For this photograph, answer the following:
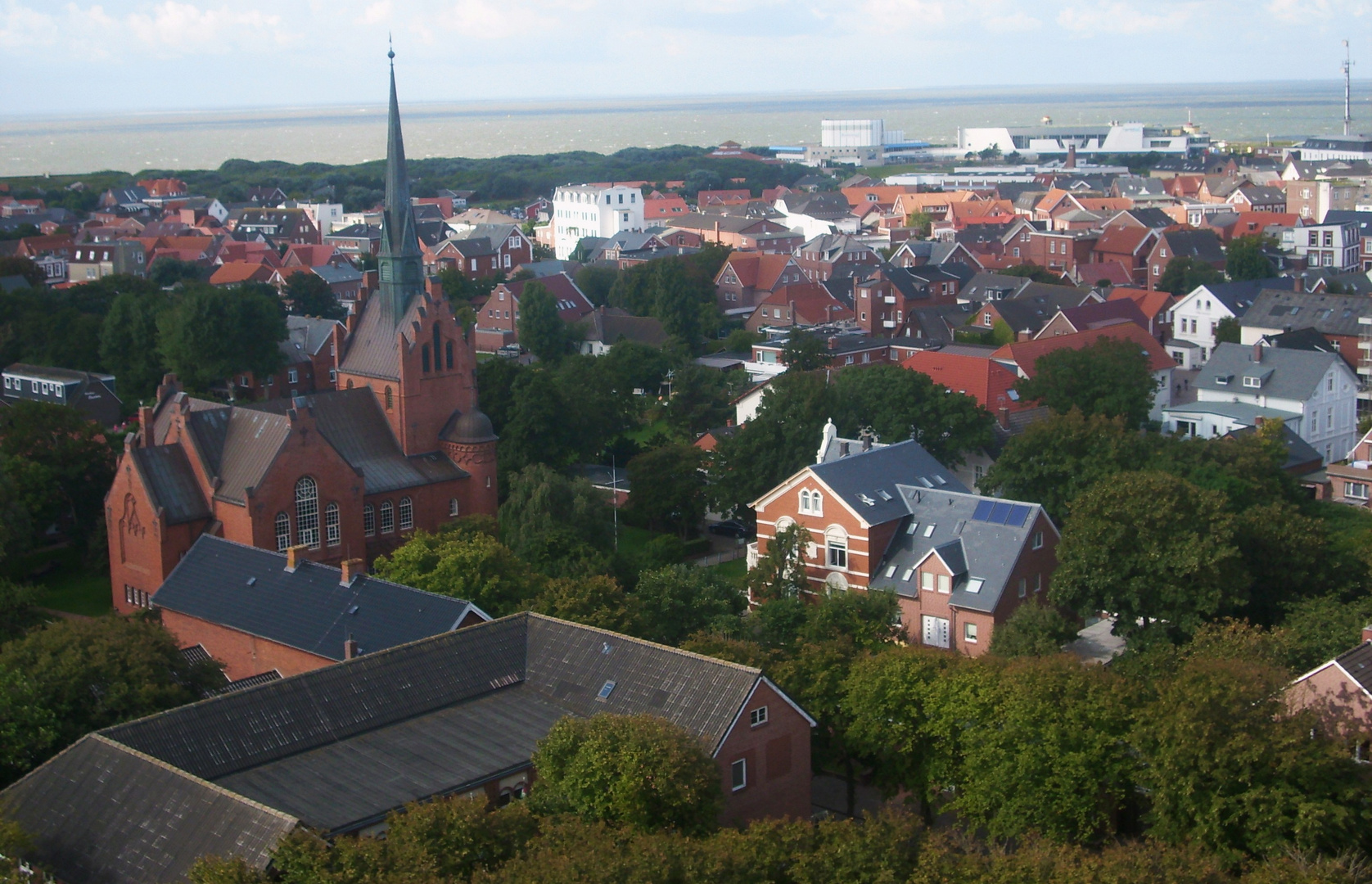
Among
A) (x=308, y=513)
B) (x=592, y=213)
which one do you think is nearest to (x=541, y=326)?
(x=308, y=513)

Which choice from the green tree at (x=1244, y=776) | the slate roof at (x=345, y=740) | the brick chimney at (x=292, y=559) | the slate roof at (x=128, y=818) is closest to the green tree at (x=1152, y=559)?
the green tree at (x=1244, y=776)

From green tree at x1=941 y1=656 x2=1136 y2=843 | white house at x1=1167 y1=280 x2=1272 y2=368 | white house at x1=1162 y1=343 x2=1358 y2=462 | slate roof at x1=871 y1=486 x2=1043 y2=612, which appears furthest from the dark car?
white house at x1=1167 y1=280 x2=1272 y2=368

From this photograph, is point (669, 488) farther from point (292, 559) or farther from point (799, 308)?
point (799, 308)

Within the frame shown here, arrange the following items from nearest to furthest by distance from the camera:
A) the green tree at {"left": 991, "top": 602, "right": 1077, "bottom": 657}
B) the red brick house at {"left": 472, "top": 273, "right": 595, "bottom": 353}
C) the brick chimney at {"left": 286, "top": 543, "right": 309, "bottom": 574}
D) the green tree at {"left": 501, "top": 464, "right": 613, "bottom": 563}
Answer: the green tree at {"left": 991, "top": 602, "right": 1077, "bottom": 657}
the brick chimney at {"left": 286, "top": 543, "right": 309, "bottom": 574}
the green tree at {"left": 501, "top": 464, "right": 613, "bottom": 563}
the red brick house at {"left": 472, "top": 273, "right": 595, "bottom": 353}

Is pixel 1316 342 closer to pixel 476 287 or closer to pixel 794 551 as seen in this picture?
pixel 794 551

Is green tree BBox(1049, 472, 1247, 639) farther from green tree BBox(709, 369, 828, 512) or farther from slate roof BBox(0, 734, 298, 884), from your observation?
slate roof BBox(0, 734, 298, 884)

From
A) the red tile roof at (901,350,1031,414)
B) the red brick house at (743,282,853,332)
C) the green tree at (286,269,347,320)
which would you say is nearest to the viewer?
the red tile roof at (901,350,1031,414)
